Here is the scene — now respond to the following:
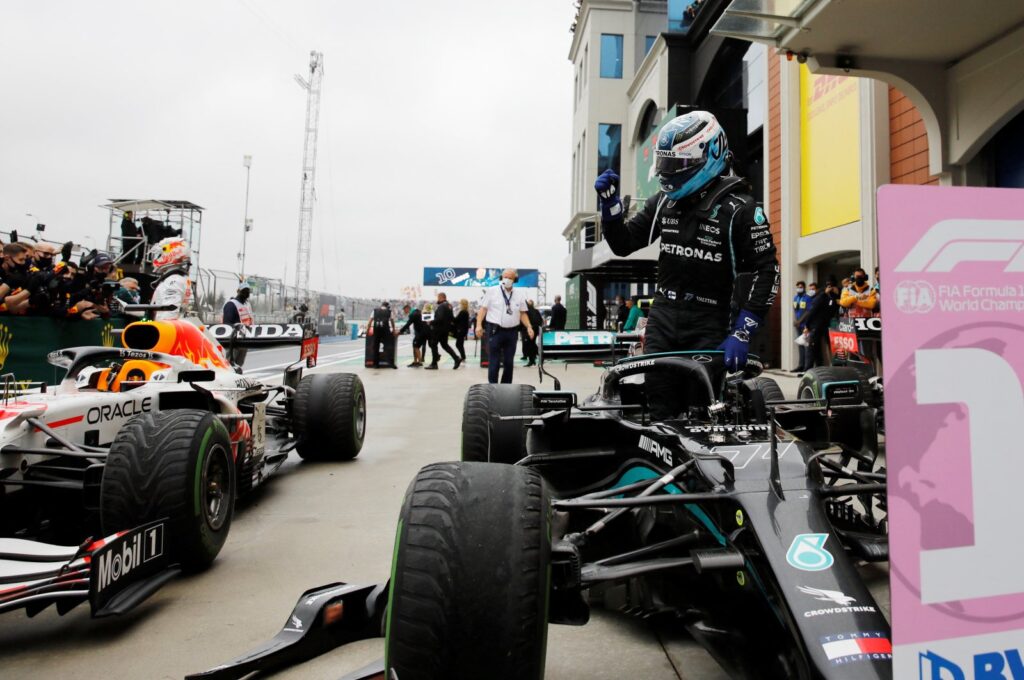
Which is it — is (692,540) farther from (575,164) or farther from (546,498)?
(575,164)

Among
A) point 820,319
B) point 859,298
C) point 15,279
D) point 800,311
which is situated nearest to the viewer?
point 15,279

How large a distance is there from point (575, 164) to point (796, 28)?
3232 centimetres

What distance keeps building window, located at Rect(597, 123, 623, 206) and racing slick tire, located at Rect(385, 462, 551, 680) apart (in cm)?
3103

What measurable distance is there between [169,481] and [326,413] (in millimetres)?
2409

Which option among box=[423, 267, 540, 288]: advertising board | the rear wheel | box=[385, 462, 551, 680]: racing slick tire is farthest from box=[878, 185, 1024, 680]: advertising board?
box=[423, 267, 540, 288]: advertising board

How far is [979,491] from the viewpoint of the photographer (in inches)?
45.1

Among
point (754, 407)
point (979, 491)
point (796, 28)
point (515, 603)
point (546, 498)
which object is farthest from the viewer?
point (796, 28)

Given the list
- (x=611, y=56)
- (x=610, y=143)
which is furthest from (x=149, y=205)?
(x=611, y=56)

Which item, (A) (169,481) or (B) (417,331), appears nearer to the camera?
(A) (169,481)

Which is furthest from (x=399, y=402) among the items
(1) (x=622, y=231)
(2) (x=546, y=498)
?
(2) (x=546, y=498)

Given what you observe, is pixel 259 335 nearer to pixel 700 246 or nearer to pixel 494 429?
pixel 494 429

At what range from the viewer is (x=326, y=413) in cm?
500

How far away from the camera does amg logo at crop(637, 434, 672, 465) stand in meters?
2.28

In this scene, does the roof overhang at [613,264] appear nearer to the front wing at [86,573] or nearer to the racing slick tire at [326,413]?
the racing slick tire at [326,413]
